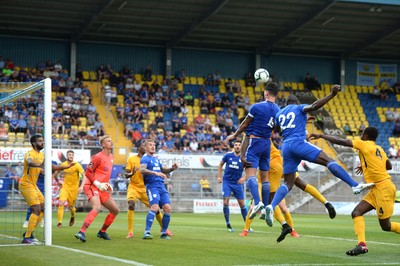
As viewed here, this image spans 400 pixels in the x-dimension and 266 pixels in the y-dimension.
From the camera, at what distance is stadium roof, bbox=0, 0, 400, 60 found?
139ft

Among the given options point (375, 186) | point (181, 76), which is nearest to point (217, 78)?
point (181, 76)

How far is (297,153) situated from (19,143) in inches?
515

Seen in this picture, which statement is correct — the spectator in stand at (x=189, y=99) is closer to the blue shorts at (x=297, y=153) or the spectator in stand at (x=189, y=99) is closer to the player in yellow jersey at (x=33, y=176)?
the player in yellow jersey at (x=33, y=176)

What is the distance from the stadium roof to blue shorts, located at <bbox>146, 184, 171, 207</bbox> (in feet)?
79.6

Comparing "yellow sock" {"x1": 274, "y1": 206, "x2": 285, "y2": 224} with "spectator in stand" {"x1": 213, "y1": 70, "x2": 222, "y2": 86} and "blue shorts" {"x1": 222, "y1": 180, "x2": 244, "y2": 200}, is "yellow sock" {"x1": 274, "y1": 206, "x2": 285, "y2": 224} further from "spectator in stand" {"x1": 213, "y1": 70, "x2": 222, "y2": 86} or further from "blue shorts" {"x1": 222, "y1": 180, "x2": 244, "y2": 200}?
"spectator in stand" {"x1": 213, "y1": 70, "x2": 222, "y2": 86}

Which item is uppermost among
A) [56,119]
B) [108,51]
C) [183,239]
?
[108,51]

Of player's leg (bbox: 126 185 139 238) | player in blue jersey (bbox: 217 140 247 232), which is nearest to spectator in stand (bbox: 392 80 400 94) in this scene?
player in blue jersey (bbox: 217 140 247 232)

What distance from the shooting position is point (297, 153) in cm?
1348

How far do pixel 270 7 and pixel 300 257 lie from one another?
32843mm

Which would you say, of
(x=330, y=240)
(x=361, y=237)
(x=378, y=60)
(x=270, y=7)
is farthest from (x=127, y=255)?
(x=378, y=60)

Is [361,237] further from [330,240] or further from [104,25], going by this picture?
[104,25]

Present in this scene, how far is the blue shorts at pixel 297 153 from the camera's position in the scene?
43.9ft

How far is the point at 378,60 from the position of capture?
56344mm

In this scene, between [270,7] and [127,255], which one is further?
[270,7]
